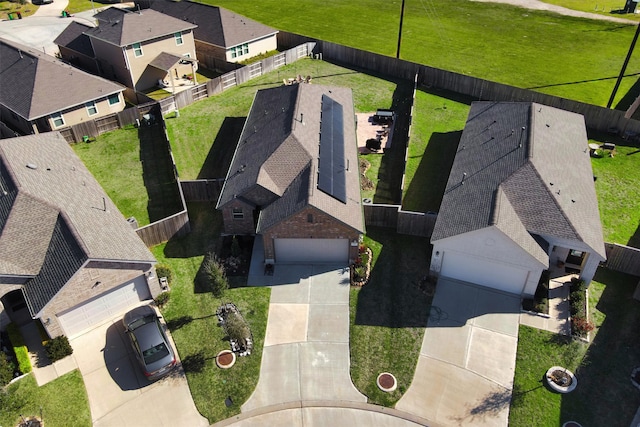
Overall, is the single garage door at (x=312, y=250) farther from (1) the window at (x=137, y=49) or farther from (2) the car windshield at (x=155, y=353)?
(1) the window at (x=137, y=49)

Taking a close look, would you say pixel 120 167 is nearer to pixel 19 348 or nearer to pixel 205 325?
pixel 19 348

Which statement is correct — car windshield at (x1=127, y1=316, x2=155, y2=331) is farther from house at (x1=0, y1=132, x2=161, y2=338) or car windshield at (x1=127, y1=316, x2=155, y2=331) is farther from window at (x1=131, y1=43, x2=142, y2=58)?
window at (x1=131, y1=43, x2=142, y2=58)

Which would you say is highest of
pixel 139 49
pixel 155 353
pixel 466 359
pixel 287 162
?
pixel 139 49

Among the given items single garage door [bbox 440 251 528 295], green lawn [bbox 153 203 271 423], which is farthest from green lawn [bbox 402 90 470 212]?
green lawn [bbox 153 203 271 423]

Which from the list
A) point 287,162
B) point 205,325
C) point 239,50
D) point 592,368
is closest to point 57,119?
point 239,50

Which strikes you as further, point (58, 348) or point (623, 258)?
point (623, 258)

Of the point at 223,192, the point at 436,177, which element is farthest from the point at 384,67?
the point at 223,192

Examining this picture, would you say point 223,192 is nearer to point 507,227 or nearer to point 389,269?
point 389,269

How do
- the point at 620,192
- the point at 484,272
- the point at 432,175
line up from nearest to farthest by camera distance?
the point at 484,272, the point at 620,192, the point at 432,175
